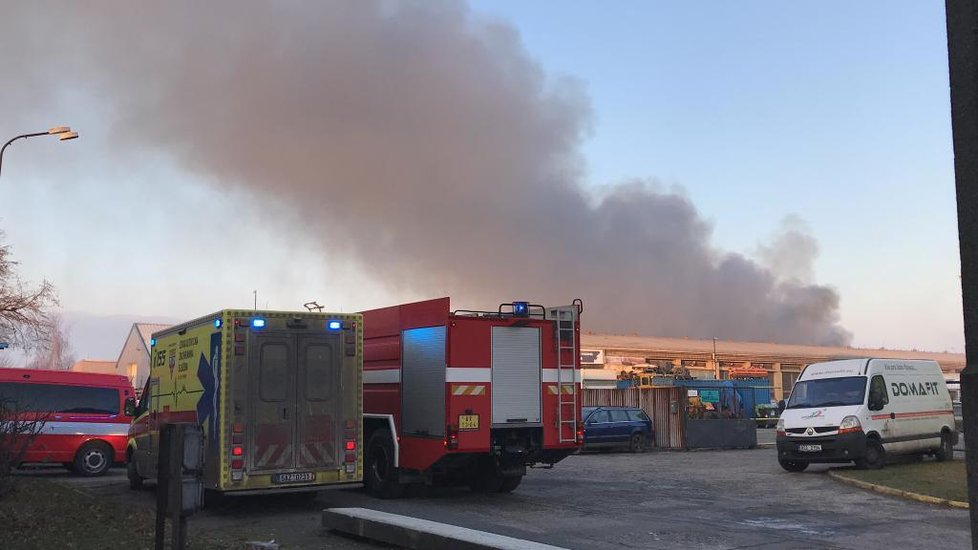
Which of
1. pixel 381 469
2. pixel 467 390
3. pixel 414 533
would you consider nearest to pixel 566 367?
pixel 467 390

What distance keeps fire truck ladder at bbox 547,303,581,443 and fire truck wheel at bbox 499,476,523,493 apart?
4.51 feet

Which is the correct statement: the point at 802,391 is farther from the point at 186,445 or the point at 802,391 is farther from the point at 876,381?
the point at 186,445

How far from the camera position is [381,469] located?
14617mm

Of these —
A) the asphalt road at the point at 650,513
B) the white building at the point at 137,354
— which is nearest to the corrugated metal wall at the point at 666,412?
Result: the asphalt road at the point at 650,513

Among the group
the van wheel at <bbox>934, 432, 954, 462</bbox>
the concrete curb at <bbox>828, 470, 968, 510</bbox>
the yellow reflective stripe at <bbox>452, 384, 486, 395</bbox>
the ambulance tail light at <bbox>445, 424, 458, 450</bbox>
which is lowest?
Result: the concrete curb at <bbox>828, 470, 968, 510</bbox>

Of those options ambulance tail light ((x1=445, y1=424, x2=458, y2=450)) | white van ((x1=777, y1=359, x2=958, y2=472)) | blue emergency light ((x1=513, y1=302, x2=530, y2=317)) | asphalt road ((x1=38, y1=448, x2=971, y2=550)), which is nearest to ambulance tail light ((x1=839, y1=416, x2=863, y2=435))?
white van ((x1=777, y1=359, x2=958, y2=472))

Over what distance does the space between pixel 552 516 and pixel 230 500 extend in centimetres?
577

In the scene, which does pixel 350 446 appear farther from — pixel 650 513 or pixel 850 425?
pixel 850 425

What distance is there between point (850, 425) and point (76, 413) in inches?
693

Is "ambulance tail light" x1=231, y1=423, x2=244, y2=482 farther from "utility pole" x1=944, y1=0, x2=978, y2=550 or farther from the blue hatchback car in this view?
the blue hatchback car

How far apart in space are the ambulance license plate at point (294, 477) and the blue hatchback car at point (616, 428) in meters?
15.6

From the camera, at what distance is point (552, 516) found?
12.1 m

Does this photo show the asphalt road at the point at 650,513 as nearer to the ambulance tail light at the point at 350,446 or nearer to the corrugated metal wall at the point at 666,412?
the ambulance tail light at the point at 350,446

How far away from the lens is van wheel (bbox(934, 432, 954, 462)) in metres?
20.8
